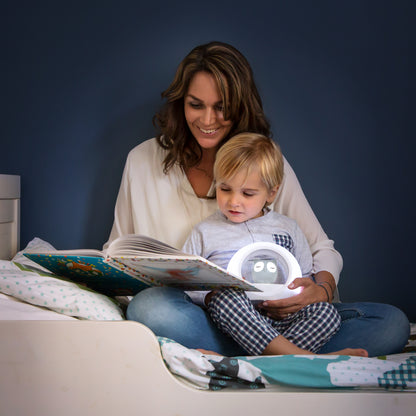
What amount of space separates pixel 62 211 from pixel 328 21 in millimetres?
1265

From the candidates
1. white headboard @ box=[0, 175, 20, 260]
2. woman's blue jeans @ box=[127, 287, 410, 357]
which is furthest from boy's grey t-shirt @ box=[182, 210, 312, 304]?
white headboard @ box=[0, 175, 20, 260]

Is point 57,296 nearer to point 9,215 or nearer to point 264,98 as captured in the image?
point 9,215

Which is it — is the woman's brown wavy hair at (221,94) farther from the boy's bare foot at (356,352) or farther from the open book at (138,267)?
the boy's bare foot at (356,352)

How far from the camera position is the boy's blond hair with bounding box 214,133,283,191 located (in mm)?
1444

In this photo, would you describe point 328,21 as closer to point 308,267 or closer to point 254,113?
point 254,113

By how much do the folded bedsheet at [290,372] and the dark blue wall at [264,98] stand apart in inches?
38.7

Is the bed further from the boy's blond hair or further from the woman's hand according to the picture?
the boy's blond hair

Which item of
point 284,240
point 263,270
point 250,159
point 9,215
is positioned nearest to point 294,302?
point 263,270

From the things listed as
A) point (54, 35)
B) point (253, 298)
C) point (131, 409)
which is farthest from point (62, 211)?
point (131, 409)

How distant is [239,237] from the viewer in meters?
1.49

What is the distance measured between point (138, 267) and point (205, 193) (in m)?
0.68

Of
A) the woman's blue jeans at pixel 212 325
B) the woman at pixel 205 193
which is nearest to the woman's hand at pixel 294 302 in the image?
the woman at pixel 205 193

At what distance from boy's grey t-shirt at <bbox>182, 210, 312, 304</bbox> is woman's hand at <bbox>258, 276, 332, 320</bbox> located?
0.60 feet

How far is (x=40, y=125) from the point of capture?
1.97 m
